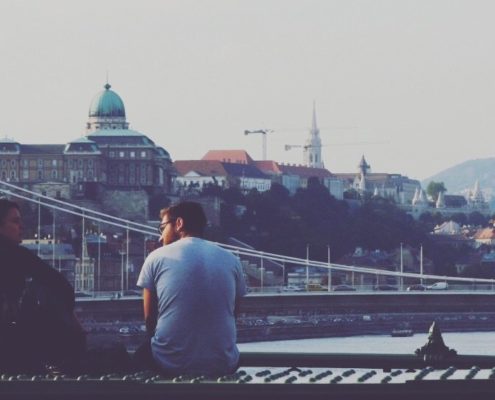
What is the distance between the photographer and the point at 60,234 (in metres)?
76.0

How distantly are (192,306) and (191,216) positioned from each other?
351 millimetres

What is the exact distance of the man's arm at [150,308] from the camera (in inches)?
175

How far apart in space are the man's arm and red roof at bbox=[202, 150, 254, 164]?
120 meters

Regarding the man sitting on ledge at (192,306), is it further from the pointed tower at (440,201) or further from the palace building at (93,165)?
the pointed tower at (440,201)

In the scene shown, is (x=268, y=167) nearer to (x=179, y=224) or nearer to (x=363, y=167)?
(x=363, y=167)

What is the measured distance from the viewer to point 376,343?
134 feet

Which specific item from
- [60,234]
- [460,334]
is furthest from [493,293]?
[60,234]

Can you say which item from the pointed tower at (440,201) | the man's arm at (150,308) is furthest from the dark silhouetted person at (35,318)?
the pointed tower at (440,201)

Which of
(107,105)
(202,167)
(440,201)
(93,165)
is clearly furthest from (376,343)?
(440,201)

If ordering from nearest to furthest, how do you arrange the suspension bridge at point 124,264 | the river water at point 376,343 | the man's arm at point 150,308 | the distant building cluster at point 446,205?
the man's arm at point 150,308 < the river water at point 376,343 < the suspension bridge at point 124,264 < the distant building cluster at point 446,205

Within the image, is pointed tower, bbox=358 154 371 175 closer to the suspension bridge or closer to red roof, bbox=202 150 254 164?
red roof, bbox=202 150 254 164

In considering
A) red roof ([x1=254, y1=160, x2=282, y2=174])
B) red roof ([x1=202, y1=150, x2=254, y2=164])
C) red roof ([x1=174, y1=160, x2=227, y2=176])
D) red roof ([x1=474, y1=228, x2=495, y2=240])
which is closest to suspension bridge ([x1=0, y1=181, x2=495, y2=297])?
red roof ([x1=174, y1=160, x2=227, y2=176])

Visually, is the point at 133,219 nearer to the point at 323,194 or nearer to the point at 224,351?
the point at 323,194

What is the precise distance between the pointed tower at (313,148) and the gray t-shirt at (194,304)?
143531 millimetres
